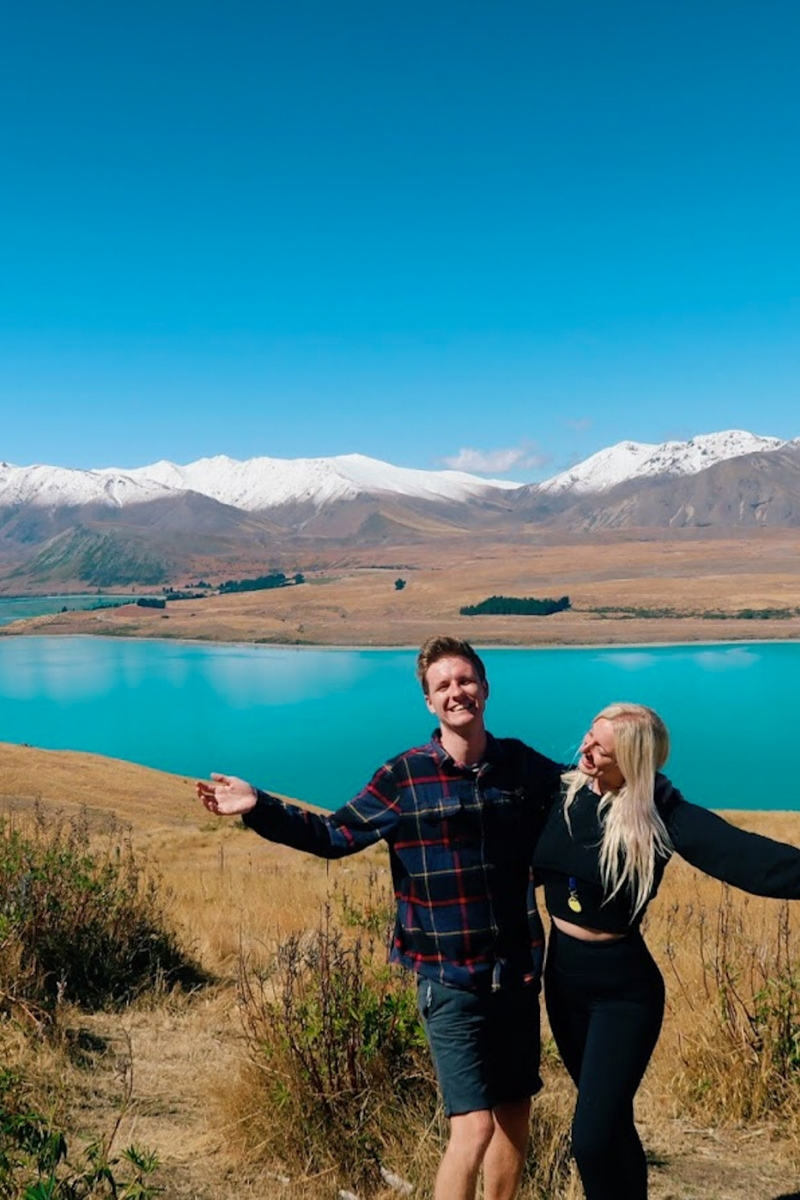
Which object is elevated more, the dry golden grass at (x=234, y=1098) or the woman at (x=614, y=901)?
the woman at (x=614, y=901)

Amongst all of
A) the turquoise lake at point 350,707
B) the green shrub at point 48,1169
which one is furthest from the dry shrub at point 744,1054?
the turquoise lake at point 350,707

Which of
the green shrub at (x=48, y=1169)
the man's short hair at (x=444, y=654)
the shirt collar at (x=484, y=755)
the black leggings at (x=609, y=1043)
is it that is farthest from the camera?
the man's short hair at (x=444, y=654)

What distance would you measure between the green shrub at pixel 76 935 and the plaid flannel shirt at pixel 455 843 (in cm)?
180

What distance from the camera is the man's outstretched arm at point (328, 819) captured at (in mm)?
2723

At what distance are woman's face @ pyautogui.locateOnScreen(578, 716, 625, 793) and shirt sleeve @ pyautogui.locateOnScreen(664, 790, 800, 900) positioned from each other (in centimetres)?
19

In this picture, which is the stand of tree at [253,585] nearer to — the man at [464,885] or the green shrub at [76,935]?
the green shrub at [76,935]

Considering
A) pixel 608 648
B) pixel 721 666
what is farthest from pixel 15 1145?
pixel 608 648

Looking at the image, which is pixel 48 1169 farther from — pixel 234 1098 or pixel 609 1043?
pixel 609 1043

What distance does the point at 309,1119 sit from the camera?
2.97 meters

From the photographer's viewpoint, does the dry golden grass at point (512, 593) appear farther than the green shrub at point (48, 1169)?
Yes

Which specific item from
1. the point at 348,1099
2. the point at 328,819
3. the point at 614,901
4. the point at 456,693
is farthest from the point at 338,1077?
the point at 456,693

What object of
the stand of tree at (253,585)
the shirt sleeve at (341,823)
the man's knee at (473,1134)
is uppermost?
the stand of tree at (253,585)

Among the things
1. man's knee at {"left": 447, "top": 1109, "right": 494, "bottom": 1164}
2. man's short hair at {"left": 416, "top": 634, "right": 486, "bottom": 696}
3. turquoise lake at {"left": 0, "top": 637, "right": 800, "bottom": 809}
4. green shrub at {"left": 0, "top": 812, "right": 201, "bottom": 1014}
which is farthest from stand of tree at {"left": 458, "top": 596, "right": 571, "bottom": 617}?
man's knee at {"left": 447, "top": 1109, "right": 494, "bottom": 1164}

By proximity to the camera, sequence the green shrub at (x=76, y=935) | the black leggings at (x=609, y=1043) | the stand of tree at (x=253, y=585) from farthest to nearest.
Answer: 1. the stand of tree at (x=253, y=585)
2. the green shrub at (x=76, y=935)
3. the black leggings at (x=609, y=1043)
